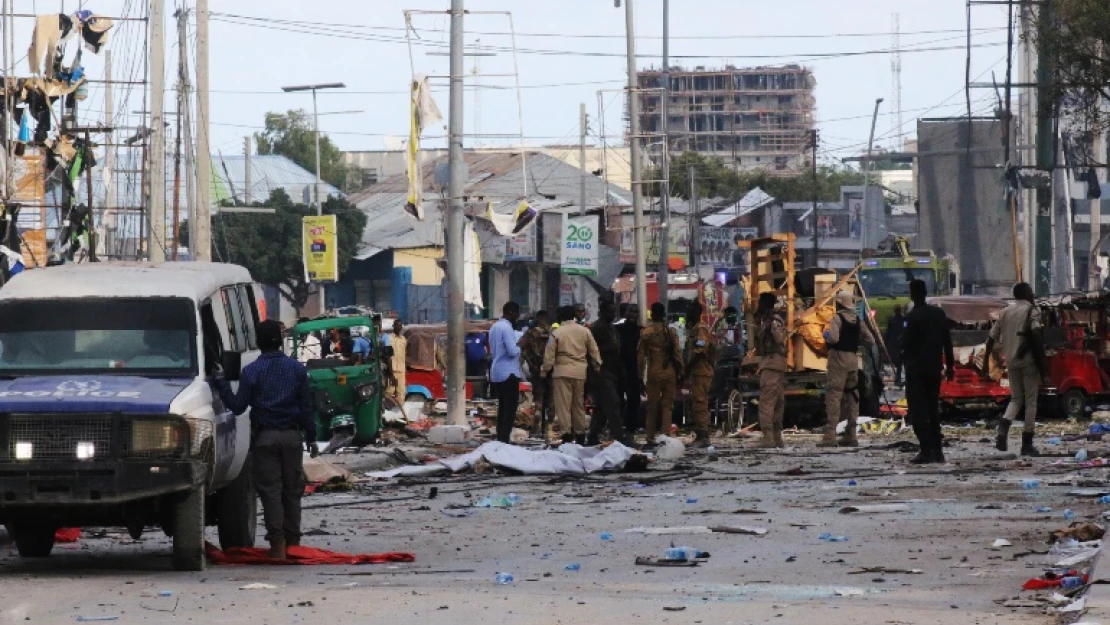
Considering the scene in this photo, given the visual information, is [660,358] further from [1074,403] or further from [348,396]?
[1074,403]

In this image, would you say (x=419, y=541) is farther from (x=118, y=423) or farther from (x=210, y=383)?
(x=118, y=423)

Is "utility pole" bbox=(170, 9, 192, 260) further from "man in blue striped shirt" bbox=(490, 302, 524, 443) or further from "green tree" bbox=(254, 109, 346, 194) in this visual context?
"green tree" bbox=(254, 109, 346, 194)

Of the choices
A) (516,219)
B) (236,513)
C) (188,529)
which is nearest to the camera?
(188,529)

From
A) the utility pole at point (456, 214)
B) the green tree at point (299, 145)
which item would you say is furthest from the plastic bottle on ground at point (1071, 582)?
the green tree at point (299, 145)

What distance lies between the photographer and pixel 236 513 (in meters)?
13.4

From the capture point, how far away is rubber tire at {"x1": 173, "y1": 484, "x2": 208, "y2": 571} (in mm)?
11750

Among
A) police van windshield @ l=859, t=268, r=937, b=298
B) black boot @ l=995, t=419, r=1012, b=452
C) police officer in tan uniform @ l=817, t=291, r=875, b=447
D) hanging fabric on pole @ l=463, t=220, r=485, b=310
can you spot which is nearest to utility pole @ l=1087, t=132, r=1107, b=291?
police van windshield @ l=859, t=268, r=937, b=298

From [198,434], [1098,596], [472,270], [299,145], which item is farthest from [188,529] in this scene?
[299,145]

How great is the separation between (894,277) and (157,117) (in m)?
21.2

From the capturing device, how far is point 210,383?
1241cm

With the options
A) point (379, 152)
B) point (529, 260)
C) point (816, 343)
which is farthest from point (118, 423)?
point (379, 152)

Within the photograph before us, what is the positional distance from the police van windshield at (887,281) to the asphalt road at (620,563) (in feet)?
89.6

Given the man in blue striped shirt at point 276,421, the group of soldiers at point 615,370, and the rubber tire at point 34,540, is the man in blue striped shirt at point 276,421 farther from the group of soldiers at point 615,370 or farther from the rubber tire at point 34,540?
the group of soldiers at point 615,370

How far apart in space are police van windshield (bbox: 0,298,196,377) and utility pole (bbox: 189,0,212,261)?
57.7 ft
